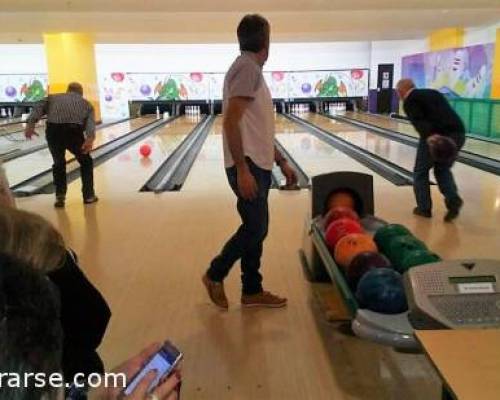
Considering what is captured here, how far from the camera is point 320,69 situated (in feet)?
64.3

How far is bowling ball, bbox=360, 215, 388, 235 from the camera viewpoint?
10.6ft

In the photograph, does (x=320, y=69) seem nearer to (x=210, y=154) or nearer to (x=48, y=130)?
(x=210, y=154)

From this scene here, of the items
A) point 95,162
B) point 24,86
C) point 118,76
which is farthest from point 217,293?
point 24,86

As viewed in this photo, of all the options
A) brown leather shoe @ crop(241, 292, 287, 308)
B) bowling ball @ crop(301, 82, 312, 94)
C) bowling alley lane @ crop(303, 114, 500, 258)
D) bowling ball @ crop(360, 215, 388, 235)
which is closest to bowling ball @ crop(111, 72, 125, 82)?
bowling ball @ crop(301, 82, 312, 94)

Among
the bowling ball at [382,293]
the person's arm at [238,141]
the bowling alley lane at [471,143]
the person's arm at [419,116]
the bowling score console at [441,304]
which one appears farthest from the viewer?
the bowling alley lane at [471,143]

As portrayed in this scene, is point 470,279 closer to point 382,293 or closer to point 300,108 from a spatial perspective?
point 382,293

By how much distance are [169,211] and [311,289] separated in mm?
2296

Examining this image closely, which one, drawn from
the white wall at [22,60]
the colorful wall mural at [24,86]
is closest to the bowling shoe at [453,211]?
the colorful wall mural at [24,86]

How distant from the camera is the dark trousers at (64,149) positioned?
5.18 m

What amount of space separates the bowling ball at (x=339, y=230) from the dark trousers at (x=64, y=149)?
3.16 meters

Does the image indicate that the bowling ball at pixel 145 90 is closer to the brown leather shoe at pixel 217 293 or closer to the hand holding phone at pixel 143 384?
the brown leather shoe at pixel 217 293

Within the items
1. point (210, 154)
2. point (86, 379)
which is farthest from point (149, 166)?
point (86, 379)

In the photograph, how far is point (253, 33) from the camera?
2.42 m

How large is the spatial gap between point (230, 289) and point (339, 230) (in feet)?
2.43
